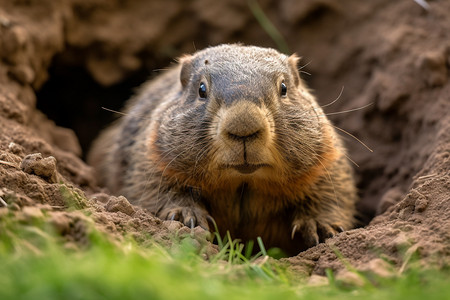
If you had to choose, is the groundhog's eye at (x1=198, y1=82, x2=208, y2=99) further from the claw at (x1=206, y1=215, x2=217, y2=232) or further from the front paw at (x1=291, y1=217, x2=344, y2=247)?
the front paw at (x1=291, y1=217, x2=344, y2=247)

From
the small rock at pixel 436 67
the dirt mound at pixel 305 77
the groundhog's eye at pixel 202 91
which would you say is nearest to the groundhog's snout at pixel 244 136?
the groundhog's eye at pixel 202 91

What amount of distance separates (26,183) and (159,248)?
118 cm

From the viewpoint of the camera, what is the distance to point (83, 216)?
3.81 meters

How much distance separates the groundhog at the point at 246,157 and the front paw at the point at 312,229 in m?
0.01

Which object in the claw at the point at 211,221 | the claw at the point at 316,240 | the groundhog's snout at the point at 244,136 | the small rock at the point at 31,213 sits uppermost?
the groundhog's snout at the point at 244,136

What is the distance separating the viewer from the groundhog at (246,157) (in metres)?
4.76

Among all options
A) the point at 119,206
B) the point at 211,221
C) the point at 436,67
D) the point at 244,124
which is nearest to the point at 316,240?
the point at 211,221

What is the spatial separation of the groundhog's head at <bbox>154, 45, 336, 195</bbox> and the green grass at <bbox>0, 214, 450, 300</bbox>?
993 millimetres

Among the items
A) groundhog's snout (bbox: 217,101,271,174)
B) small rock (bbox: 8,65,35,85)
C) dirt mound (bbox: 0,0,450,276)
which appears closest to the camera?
dirt mound (bbox: 0,0,450,276)

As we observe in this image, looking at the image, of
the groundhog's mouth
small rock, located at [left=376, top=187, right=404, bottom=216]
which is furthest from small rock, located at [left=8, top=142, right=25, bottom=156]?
small rock, located at [left=376, top=187, right=404, bottom=216]

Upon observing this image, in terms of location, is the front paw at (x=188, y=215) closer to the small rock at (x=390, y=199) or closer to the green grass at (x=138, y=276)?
the green grass at (x=138, y=276)

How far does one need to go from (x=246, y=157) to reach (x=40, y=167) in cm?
169

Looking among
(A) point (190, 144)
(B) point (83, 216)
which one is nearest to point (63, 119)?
(A) point (190, 144)

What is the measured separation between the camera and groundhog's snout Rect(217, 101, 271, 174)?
4445 mm
